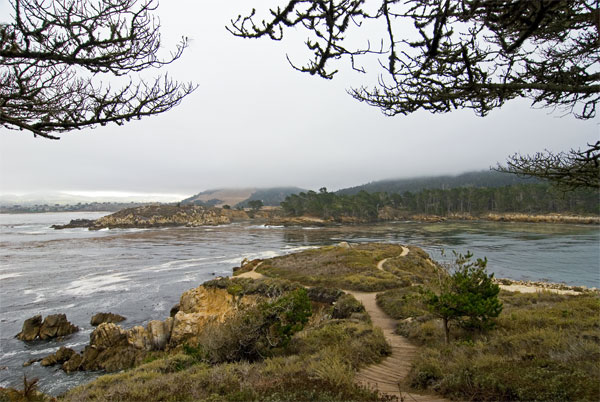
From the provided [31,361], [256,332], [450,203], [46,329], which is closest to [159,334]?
[31,361]

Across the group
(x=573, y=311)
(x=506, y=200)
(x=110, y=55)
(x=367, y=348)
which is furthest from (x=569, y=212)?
(x=110, y=55)

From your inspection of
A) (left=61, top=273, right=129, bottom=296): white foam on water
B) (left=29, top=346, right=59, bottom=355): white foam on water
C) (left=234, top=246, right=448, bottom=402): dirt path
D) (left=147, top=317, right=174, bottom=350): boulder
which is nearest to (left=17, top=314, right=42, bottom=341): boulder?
(left=29, top=346, right=59, bottom=355): white foam on water

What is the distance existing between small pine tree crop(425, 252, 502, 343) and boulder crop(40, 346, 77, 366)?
15.0 meters

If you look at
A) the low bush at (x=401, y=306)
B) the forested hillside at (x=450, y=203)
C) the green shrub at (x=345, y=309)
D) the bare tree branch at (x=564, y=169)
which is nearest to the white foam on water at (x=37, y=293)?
the green shrub at (x=345, y=309)

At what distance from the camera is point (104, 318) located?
18562 mm

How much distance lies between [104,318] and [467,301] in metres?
19.4

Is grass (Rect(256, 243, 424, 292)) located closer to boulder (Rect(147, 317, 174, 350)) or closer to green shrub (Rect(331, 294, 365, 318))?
green shrub (Rect(331, 294, 365, 318))

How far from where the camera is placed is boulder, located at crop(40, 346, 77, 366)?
44.2ft

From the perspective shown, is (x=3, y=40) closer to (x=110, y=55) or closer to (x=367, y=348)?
(x=110, y=55)

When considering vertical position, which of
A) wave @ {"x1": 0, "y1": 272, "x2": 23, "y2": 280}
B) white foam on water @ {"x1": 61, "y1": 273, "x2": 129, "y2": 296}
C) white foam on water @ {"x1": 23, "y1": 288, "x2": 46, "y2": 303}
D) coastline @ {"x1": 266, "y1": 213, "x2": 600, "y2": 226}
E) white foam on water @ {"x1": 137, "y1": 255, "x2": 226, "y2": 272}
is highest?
white foam on water @ {"x1": 23, "y1": 288, "x2": 46, "y2": 303}

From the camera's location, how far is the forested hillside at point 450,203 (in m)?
92.4

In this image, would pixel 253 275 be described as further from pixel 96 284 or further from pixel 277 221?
pixel 277 221

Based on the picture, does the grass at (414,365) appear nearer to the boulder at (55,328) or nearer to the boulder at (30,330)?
the boulder at (55,328)

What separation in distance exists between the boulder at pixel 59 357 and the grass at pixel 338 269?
1350 cm
